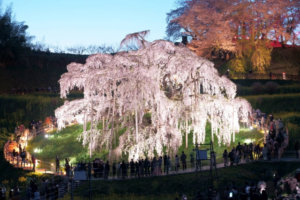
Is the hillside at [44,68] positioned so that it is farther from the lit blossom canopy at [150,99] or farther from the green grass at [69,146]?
the lit blossom canopy at [150,99]

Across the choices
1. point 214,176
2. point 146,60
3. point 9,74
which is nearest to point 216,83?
point 146,60

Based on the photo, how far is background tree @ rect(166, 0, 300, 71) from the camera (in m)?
60.8

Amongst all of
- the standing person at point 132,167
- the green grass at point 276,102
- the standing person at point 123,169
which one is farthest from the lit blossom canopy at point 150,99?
the green grass at point 276,102

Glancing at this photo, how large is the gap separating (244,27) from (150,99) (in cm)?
3717

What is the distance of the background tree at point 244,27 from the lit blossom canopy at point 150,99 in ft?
96.7

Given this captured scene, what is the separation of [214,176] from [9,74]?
54.3 m

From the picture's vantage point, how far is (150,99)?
30.4 metres

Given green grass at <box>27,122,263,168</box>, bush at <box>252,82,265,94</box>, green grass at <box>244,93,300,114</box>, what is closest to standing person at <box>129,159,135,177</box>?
green grass at <box>27,122,263,168</box>

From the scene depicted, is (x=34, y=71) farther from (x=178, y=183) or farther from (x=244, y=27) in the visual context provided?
(x=178, y=183)

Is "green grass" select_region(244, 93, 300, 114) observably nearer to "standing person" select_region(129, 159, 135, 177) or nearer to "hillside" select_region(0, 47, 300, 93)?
"hillside" select_region(0, 47, 300, 93)

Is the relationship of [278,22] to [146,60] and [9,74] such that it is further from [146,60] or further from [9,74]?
[9,74]

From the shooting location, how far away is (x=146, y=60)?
104 feet

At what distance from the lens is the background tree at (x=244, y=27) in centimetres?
6078

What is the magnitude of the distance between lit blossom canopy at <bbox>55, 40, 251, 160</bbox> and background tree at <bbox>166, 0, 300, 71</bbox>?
2947 centimetres
